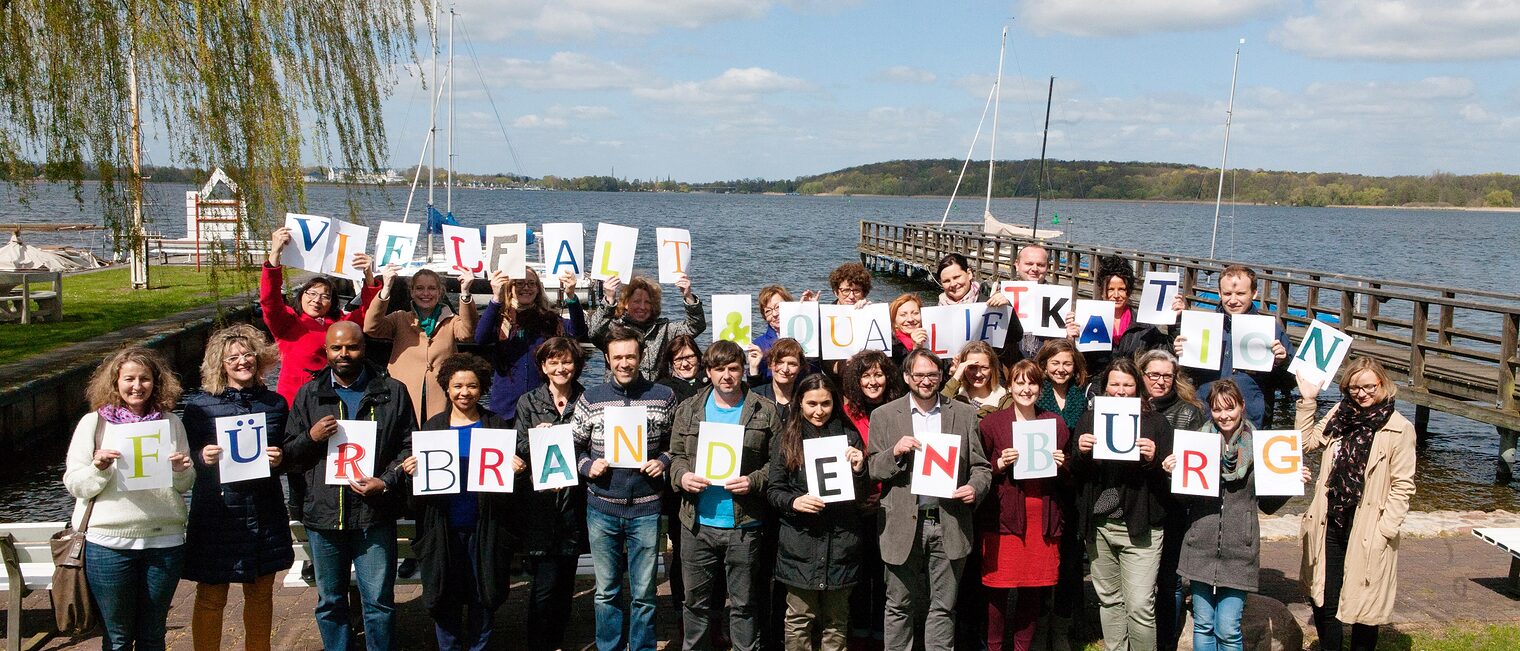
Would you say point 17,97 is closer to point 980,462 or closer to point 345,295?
point 980,462

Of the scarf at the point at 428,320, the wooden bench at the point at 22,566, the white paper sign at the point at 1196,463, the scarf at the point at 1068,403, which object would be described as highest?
the scarf at the point at 428,320

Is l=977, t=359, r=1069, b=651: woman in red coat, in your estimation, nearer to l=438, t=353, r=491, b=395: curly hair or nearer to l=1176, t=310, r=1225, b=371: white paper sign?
l=1176, t=310, r=1225, b=371: white paper sign

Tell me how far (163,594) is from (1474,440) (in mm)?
18550

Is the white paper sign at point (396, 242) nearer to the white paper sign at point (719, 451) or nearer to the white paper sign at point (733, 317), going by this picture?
the white paper sign at point (733, 317)

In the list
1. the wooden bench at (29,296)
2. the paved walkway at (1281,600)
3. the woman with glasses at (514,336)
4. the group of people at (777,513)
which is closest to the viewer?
the group of people at (777,513)

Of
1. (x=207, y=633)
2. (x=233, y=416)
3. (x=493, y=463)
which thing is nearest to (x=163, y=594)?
(x=207, y=633)

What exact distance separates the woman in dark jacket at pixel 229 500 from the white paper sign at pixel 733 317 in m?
2.90

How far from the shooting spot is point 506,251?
302 inches

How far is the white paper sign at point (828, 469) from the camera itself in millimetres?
5621

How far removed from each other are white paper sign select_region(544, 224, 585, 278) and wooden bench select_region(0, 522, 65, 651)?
3.51 m

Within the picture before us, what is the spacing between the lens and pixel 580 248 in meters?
8.16

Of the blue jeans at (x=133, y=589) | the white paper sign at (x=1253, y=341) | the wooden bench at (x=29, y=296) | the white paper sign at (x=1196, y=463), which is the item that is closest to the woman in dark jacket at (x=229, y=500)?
the blue jeans at (x=133, y=589)

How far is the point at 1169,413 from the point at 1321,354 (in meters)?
1.50

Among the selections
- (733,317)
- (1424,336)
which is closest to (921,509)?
(733,317)
